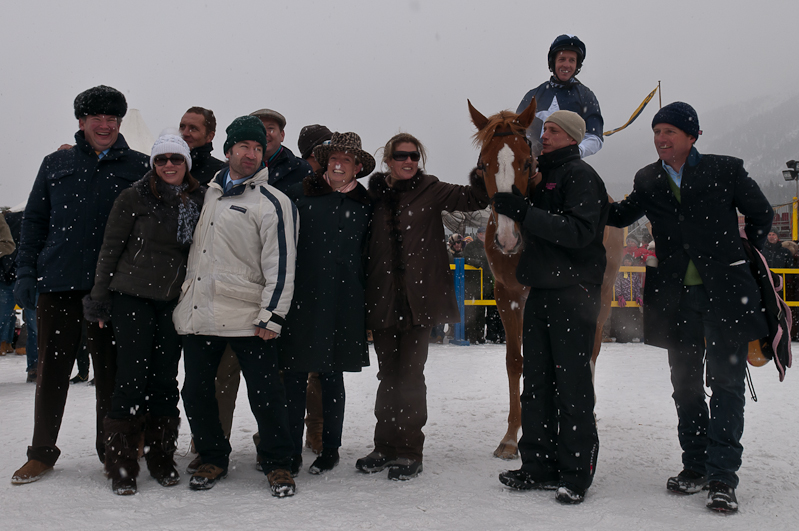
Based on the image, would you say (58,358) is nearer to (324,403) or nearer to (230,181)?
(230,181)

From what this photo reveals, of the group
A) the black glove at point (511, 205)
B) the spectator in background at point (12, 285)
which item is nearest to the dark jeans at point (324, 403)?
the black glove at point (511, 205)

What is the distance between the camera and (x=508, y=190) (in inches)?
120

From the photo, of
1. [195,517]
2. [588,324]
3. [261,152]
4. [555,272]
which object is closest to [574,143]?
[555,272]

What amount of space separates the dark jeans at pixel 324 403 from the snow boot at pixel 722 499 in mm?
1962

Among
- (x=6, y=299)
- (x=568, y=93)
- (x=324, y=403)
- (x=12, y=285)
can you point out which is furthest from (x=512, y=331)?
(x=6, y=299)

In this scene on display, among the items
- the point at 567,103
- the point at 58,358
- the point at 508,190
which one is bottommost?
the point at 58,358

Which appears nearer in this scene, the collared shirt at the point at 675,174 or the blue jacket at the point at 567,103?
the collared shirt at the point at 675,174

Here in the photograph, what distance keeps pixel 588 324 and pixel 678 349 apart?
0.59m

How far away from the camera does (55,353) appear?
321 cm

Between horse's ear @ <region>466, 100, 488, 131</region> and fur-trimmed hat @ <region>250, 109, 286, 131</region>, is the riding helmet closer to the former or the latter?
horse's ear @ <region>466, 100, 488, 131</region>

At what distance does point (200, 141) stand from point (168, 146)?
0.64 meters

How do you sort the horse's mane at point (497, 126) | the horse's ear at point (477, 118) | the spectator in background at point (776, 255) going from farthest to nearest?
the spectator in background at point (776, 255), the horse's ear at point (477, 118), the horse's mane at point (497, 126)

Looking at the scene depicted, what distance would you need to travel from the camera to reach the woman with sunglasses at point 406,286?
3332 millimetres

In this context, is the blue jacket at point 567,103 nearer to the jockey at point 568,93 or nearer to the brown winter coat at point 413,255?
the jockey at point 568,93
